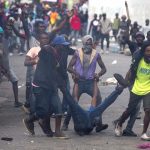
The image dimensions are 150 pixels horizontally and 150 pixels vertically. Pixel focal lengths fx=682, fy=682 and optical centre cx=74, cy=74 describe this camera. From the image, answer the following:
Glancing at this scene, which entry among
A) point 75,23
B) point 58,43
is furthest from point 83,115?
point 75,23

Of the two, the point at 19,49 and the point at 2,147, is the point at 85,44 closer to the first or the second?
the point at 2,147

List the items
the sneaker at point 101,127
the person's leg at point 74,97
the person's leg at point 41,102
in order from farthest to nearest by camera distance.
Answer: the person's leg at point 74,97, the sneaker at point 101,127, the person's leg at point 41,102

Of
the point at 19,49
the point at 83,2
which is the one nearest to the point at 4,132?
the point at 19,49

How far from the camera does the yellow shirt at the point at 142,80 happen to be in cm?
1010

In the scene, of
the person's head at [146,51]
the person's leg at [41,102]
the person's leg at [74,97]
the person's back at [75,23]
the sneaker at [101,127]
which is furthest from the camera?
the person's back at [75,23]

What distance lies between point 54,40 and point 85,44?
61 centimetres

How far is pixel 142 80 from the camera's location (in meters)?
10.1

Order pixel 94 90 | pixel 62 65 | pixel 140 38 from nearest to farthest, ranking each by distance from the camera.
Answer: pixel 62 65, pixel 94 90, pixel 140 38

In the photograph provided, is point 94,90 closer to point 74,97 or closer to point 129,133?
point 74,97

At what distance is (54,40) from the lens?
10500 mm

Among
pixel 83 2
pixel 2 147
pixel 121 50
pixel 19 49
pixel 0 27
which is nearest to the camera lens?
pixel 2 147

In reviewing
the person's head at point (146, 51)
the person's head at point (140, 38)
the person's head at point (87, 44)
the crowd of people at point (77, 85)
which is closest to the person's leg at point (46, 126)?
the crowd of people at point (77, 85)

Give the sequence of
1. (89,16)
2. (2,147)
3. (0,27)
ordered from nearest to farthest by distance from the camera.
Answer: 1. (2,147)
2. (0,27)
3. (89,16)

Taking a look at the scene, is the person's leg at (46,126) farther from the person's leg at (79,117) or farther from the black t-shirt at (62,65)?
the black t-shirt at (62,65)
